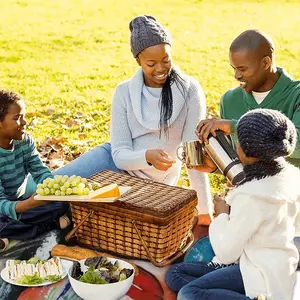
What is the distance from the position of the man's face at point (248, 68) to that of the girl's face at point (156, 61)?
15.6 inches

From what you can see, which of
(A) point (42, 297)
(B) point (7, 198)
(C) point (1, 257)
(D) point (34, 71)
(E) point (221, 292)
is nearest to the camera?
(E) point (221, 292)

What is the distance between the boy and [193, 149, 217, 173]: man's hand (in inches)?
30.0

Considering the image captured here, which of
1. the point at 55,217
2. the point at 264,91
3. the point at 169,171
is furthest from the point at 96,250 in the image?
the point at 264,91

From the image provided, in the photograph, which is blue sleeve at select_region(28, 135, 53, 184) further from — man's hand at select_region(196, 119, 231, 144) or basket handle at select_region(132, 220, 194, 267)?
man's hand at select_region(196, 119, 231, 144)

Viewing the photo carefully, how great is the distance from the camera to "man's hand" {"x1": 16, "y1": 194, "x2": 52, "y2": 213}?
3134 millimetres

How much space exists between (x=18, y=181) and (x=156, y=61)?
957 millimetres

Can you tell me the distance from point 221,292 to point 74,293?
25.3 inches

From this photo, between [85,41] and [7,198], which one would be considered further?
[85,41]

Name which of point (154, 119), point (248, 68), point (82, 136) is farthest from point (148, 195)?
point (82, 136)

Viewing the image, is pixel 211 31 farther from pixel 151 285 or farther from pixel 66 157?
pixel 151 285

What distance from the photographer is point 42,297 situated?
2.72 meters

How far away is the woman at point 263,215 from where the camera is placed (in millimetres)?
2297

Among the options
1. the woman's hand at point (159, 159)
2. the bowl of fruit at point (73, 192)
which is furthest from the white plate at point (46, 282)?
the woman's hand at point (159, 159)

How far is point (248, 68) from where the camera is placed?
308cm
